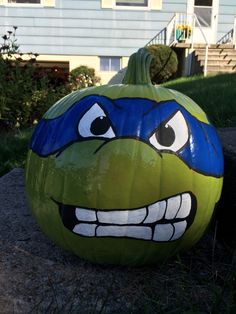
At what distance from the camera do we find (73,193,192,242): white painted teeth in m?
2.19

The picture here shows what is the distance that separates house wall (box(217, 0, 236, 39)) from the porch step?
3.47 ft

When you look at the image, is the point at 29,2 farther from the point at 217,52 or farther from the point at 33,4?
the point at 217,52

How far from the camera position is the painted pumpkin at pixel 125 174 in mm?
2160

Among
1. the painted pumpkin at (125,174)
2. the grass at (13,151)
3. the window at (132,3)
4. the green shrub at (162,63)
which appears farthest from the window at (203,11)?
the painted pumpkin at (125,174)

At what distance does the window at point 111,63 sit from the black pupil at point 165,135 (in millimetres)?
13838

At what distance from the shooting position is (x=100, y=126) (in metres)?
2.21

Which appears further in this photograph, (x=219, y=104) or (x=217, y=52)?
(x=217, y=52)

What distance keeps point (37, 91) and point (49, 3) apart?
29.6 feet

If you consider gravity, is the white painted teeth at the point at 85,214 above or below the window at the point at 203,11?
below

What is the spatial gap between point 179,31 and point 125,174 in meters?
13.7

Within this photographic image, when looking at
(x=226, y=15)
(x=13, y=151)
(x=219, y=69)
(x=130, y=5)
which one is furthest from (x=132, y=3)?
(x=13, y=151)

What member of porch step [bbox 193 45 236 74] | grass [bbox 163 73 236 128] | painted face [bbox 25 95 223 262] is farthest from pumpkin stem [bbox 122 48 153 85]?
porch step [bbox 193 45 236 74]

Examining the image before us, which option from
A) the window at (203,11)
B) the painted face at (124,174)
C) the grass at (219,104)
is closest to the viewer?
the painted face at (124,174)

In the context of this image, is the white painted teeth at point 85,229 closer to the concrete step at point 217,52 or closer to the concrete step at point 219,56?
the concrete step at point 219,56
